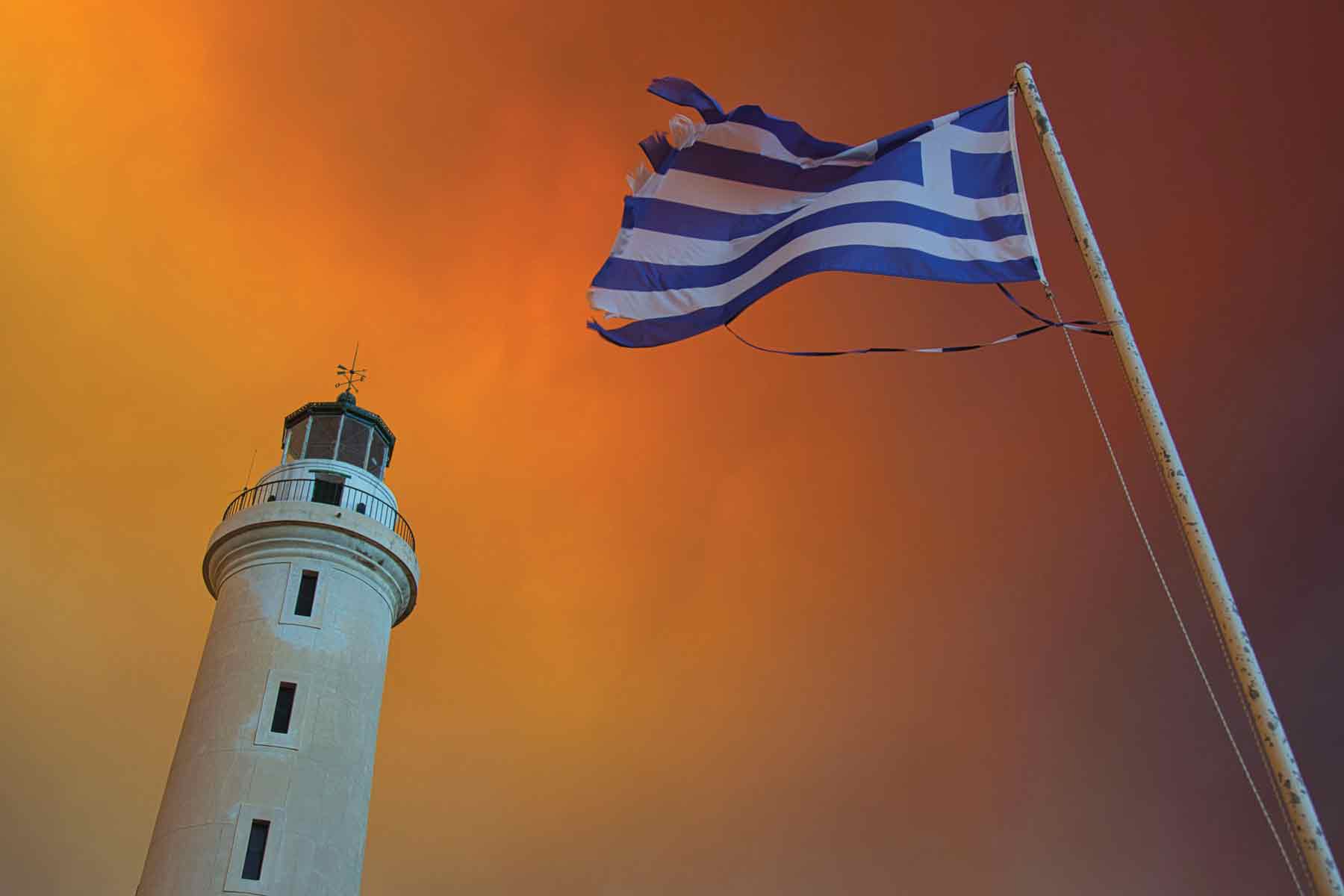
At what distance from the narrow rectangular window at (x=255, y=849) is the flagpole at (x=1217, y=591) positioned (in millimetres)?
22141

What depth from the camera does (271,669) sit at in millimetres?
28516

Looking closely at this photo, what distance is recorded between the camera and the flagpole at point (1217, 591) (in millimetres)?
8359

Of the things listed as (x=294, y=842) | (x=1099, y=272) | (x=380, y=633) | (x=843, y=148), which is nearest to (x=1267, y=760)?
(x=1099, y=272)

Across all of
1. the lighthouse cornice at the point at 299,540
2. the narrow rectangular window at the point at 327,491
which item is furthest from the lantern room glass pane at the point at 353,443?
the lighthouse cornice at the point at 299,540

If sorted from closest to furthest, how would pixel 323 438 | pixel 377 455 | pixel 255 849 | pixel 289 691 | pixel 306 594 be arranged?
pixel 255 849 → pixel 289 691 → pixel 306 594 → pixel 323 438 → pixel 377 455

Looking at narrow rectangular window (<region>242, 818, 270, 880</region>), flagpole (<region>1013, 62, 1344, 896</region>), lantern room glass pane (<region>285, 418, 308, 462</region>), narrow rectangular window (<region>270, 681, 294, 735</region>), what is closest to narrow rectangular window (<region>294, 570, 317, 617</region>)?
narrow rectangular window (<region>270, 681, 294, 735</region>)

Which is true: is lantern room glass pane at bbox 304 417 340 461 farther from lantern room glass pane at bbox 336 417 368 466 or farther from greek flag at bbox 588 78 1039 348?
greek flag at bbox 588 78 1039 348

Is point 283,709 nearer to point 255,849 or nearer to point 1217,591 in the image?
point 255,849

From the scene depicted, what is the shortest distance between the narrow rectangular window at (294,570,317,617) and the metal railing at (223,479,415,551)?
6.53 feet

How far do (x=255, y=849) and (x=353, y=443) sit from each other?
12.6m

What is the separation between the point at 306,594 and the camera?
99.4ft

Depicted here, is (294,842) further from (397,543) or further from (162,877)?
(397,543)

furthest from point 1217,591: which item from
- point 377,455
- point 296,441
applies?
point 296,441

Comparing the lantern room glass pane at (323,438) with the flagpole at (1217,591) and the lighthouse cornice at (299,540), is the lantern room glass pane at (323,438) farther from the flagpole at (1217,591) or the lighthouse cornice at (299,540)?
the flagpole at (1217,591)
